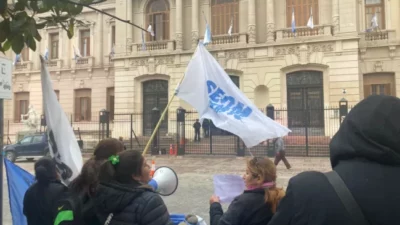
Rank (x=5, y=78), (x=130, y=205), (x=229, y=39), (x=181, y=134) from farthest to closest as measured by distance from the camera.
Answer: (x=229, y=39) → (x=181, y=134) → (x=5, y=78) → (x=130, y=205)

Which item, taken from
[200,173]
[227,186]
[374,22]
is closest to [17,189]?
[227,186]

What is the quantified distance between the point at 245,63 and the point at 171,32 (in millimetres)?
6554

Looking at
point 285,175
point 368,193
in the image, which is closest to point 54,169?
point 368,193

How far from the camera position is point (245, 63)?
2659 centimetres

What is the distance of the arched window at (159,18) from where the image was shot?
29719mm

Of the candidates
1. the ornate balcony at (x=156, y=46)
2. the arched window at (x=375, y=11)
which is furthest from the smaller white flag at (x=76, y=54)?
the arched window at (x=375, y=11)

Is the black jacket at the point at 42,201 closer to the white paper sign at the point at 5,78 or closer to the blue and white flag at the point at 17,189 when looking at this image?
the blue and white flag at the point at 17,189

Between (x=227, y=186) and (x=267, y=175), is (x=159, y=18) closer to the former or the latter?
(x=227, y=186)

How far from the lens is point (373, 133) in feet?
5.07

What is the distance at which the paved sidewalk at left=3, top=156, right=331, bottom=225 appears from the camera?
29.3 ft

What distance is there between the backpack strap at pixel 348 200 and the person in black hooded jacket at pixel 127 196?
5.01ft

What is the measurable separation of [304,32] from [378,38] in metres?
4.73

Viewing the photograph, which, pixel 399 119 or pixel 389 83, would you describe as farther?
pixel 389 83

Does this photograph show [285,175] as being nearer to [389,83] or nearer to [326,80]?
[326,80]
